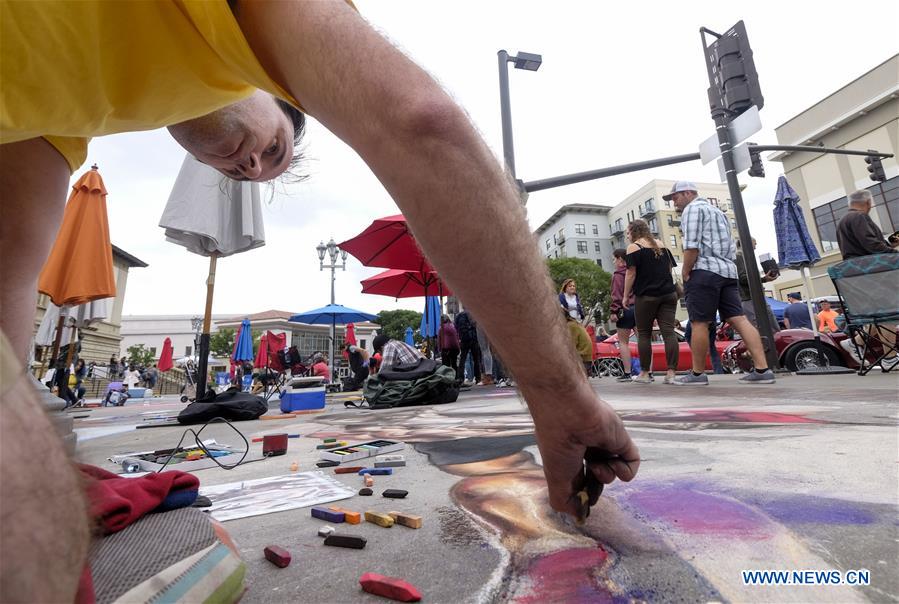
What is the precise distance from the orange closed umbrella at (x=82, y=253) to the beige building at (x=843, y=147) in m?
26.5

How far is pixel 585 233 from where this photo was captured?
48.5 meters

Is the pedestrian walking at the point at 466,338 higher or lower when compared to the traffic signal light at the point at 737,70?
lower

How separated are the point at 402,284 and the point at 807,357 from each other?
7.31 meters

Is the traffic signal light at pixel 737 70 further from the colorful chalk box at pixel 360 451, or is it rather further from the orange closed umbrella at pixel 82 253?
the orange closed umbrella at pixel 82 253

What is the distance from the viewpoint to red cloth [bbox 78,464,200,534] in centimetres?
70

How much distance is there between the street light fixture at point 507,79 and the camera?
328 inches

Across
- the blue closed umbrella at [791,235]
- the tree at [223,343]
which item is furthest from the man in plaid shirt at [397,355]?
the tree at [223,343]

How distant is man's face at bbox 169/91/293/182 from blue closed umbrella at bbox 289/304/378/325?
11466mm

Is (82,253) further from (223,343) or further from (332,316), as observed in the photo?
(223,343)

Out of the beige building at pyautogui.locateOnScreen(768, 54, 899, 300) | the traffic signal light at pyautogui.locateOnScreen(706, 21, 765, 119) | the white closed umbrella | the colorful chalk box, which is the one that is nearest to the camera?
the colorful chalk box

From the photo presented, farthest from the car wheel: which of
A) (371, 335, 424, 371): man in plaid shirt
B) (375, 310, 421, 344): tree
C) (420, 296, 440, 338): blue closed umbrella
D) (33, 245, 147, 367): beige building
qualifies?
(375, 310, 421, 344): tree

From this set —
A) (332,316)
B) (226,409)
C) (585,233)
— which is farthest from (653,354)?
(585,233)

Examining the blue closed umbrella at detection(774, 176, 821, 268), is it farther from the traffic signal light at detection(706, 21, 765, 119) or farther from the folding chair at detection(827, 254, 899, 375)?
the folding chair at detection(827, 254, 899, 375)

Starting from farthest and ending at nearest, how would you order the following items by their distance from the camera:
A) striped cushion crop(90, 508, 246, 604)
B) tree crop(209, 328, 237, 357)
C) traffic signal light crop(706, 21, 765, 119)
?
tree crop(209, 328, 237, 357) < traffic signal light crop(706, 21, 765, 119) < striped cushion crop(90, 508, 246, 604)
